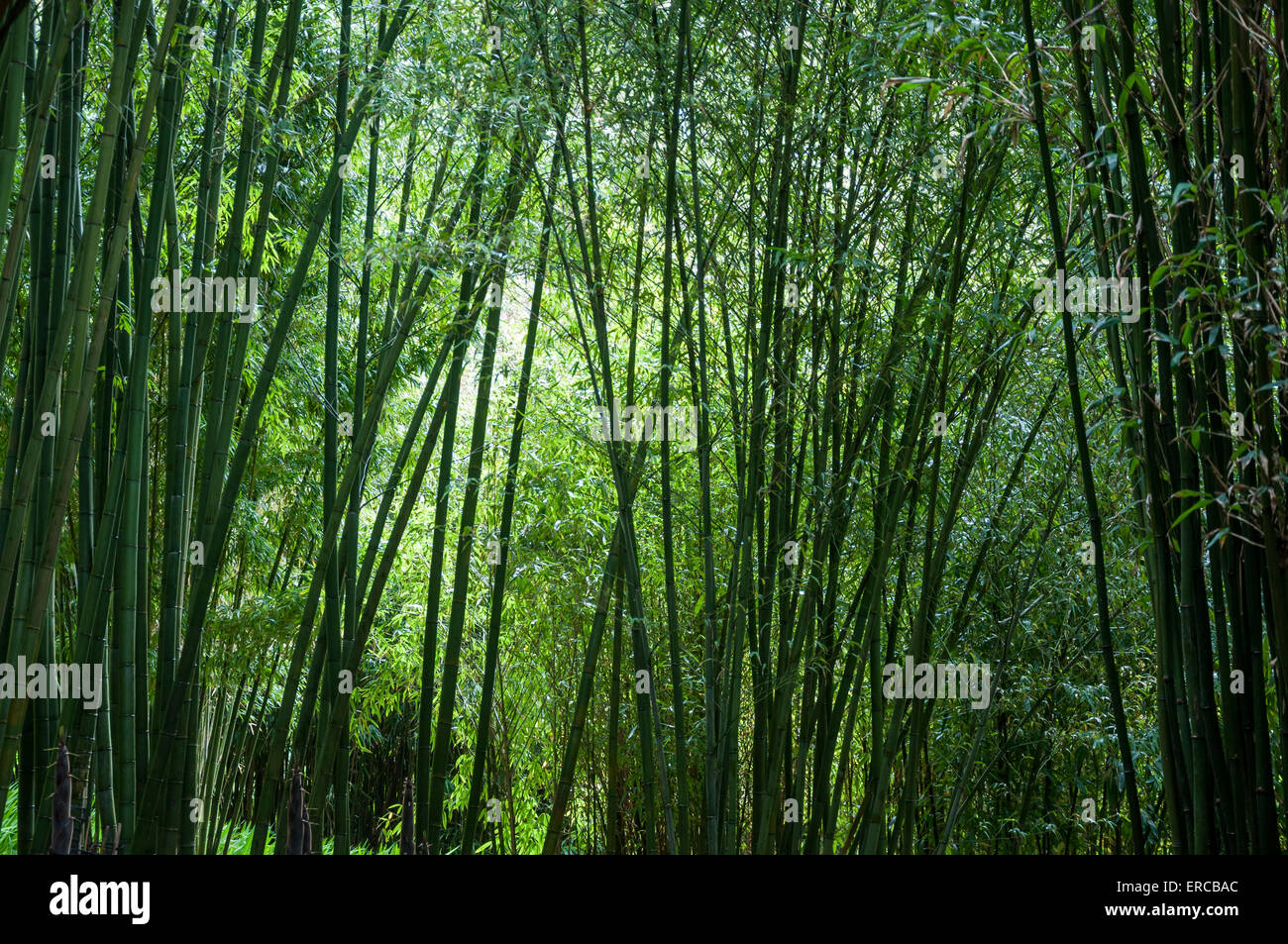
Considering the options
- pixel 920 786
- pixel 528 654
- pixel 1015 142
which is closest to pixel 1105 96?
pixel 1015 142

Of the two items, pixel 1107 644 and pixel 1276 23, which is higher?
pixel 1276 23

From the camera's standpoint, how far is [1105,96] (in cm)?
199

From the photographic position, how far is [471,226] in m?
3.32

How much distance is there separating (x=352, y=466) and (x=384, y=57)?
51.5 inches

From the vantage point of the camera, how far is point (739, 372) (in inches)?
165

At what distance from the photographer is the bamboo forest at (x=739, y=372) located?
1.86m

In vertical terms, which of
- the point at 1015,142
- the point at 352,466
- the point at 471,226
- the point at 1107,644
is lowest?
the point at 1107,644

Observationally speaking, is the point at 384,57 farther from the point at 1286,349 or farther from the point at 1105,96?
the point at 1286,349

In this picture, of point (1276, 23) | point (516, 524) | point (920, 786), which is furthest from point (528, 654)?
point (1276, 23)

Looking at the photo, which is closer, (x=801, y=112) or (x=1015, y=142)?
(x=1015, y=142)

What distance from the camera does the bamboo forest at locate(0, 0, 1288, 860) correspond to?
1.86 m

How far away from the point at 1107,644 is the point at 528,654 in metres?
3.47
